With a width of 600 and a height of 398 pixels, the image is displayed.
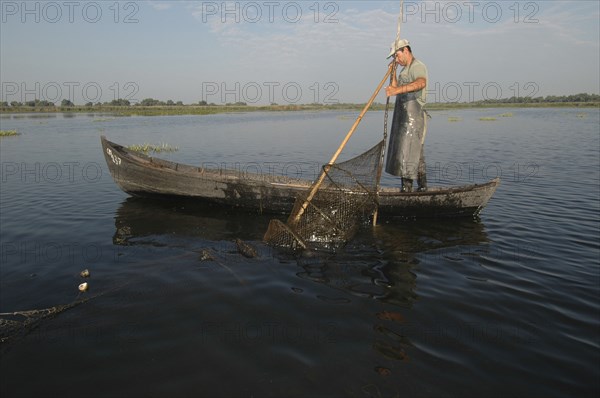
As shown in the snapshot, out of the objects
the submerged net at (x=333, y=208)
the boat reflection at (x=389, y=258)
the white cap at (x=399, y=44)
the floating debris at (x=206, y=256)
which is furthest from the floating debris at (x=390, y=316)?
the white cap at (x=399, y=44)

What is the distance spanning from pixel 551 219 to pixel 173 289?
8.52 metres

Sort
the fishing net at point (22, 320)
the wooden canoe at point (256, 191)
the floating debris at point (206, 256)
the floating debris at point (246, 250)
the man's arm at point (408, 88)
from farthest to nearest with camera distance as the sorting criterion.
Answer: the wooden canoe at point (256, 191) < the man's arm at point (408, 88) < the floating debris at point (246, 250) < the floating debris at point (206, 256) < the fishing net at point (22, 320)

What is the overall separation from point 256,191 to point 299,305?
14.6ft

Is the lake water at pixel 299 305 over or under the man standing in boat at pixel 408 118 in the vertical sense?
under

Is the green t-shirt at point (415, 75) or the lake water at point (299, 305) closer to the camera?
the lake water at point (299, 305)

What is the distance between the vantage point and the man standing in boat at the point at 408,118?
7.63 metres

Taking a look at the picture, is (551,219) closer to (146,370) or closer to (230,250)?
(230,250)

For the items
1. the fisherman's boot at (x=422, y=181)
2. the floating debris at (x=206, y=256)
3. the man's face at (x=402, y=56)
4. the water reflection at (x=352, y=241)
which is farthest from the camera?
the fisherman's boot at (x=422, y=181)

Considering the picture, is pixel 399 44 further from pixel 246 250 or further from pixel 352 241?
pixel 246 250

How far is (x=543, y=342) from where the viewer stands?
162 inches

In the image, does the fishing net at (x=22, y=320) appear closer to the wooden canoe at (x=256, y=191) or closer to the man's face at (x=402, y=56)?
the wooden canoe at (x=256, y=191)

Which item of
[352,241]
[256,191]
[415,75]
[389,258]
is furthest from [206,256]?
[415,75]

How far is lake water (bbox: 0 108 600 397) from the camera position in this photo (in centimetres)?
360

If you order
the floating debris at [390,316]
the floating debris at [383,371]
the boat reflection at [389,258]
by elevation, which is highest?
the boat reflection at [389,258]
